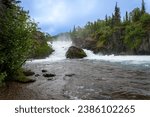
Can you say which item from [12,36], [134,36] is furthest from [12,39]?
[134,36]

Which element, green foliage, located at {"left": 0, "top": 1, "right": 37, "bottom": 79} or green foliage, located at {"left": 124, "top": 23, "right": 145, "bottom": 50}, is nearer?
green foliage, located at {"left": 0, "top": 1, "right": 37, "bottom": 79}

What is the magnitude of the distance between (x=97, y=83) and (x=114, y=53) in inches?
2954

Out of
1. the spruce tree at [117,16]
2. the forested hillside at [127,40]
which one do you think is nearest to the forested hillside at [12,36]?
the forested hillside at [127,40]

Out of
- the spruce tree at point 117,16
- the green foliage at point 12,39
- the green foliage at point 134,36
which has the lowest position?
the green foliage at point 12,39

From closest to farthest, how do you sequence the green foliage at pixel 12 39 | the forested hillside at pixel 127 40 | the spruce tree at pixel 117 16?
the green foliage at pixel 12 39
the forested hillside at pixel 127 40
the spruce tree at pixel 117 16

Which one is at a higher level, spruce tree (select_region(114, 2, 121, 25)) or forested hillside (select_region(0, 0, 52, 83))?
spruce tree (select_region(114, 2, 121, 25))

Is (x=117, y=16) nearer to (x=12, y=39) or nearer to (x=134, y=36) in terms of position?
(x=134, y=36)

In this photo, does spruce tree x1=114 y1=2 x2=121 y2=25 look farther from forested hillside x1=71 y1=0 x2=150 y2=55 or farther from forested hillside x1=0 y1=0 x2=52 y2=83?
forested hillside x1=0 y1=0 x2=52 y2=83

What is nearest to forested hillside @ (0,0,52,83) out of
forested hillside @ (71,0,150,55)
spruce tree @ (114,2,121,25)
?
forested hillside @ (71,0,150,55)

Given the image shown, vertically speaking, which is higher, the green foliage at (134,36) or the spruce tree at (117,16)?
the spruce tree at (117,16)

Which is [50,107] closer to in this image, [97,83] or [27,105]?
[27,105]

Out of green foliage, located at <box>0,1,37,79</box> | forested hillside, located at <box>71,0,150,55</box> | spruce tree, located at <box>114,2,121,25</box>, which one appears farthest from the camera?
spruce tree, located at <box>114,2,121,25</box>

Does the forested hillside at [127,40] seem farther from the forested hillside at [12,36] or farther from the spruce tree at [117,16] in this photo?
the forested hillside at [12,36]

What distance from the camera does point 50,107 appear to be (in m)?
12.8
